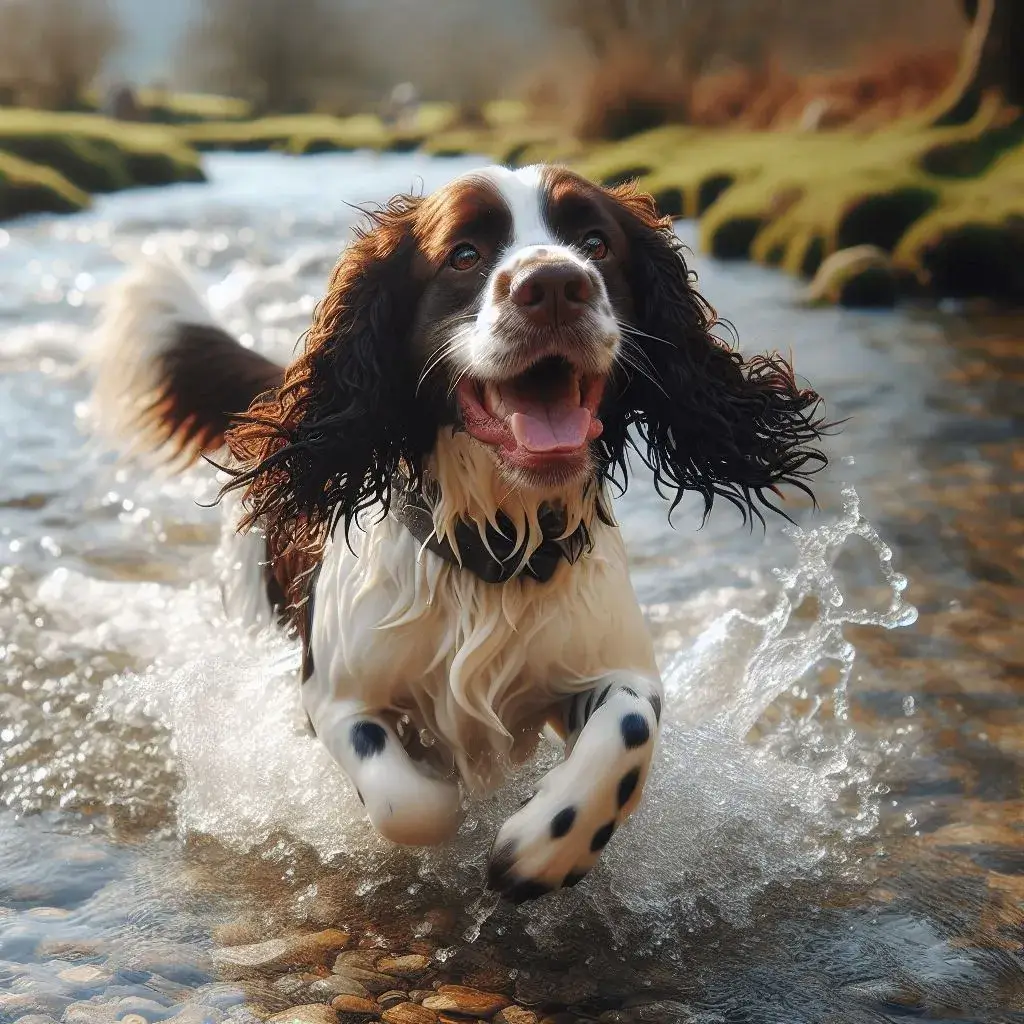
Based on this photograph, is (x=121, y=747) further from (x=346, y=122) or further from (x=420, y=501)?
(x=346, y=122)

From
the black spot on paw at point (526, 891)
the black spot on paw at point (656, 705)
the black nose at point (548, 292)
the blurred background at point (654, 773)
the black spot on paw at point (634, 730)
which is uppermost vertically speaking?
the black nose at point (548, 292)

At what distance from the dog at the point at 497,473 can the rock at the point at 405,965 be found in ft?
0.72

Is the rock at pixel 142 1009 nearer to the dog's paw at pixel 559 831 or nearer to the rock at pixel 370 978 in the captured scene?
the rock at pixel 370 978

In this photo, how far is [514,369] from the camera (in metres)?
2.50

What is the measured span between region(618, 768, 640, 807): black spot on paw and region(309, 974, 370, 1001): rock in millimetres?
574

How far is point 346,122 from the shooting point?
27.9m

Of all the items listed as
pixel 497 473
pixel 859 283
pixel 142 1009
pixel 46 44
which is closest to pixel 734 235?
pixel 859 283

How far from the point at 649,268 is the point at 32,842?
1816 mm

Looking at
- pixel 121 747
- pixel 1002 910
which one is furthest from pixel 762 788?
pixel 121 747

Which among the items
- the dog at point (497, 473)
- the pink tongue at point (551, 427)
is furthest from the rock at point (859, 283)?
the pink tongue at point (551, 427)

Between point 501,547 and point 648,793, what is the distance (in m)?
0.79

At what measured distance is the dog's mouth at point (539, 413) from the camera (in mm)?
2559

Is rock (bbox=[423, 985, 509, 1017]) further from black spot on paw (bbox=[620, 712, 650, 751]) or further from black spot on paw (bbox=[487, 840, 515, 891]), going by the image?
black spot on paw (bbox=[620, 712, 650, 751])

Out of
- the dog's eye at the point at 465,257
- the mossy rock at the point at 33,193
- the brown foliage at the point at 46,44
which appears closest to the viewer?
the dog's eye at the point at 465,257
